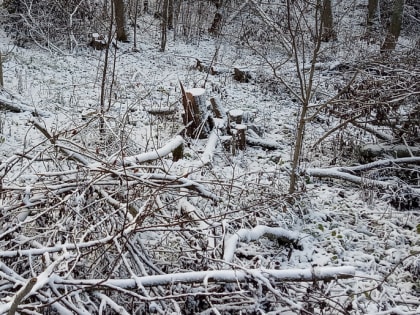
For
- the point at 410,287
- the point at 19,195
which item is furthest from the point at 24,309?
the point at 410,287

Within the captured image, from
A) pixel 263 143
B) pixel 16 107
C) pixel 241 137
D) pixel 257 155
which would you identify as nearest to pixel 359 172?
pixel 257 155

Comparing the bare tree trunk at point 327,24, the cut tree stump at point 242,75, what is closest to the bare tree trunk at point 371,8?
the bare tree trunk at point 327,24

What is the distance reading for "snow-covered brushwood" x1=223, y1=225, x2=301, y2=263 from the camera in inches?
122

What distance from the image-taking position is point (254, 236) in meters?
3.80

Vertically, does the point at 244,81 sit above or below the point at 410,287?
above

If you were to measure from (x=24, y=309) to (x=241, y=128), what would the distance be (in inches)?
201

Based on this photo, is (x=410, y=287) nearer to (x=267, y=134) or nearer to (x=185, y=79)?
(x=267, y=134)

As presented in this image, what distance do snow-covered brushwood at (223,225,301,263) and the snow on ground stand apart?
0.13 metres

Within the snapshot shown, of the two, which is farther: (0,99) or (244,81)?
(244,81)

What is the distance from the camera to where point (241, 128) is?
22.0 feet

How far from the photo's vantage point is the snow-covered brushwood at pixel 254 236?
3.11 meters

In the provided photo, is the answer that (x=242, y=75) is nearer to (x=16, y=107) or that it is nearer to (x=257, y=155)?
(x=257, y=155)

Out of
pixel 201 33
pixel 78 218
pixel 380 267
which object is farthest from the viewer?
pixel 201 33

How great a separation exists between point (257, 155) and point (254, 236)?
2.96 meters
